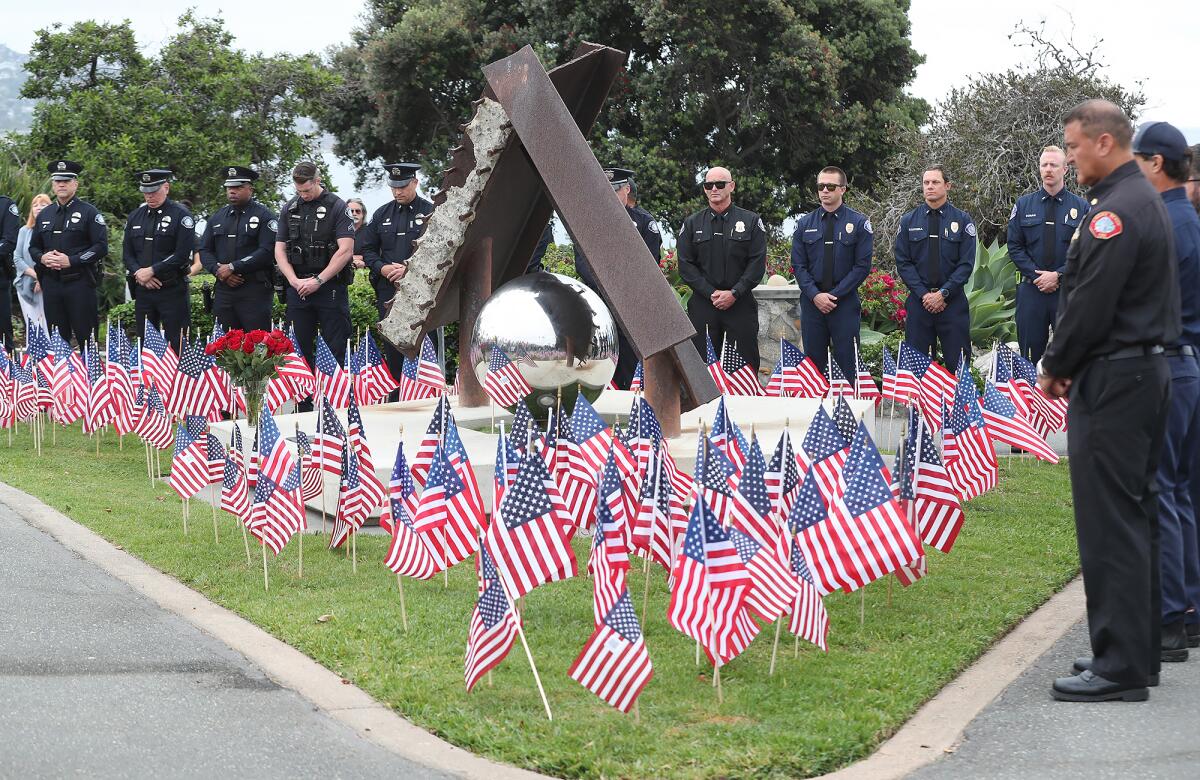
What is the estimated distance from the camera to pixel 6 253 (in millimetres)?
15055

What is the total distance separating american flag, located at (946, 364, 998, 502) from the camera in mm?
8133

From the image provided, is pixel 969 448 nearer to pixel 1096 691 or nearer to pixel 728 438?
pixel 728 438

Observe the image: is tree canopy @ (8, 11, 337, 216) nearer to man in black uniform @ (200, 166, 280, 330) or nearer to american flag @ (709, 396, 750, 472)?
man in black uniform @ (200, 166, 280, 330)

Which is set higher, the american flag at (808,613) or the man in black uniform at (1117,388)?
the man in black uniform at (1117,388)

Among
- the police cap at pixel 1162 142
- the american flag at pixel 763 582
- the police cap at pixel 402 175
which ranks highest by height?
the police cap at pixel 402 175

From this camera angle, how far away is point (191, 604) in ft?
23.0

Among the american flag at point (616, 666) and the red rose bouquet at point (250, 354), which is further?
the red rose bouquet at point (250, 354)

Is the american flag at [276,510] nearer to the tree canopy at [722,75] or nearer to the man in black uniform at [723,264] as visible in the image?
the man in black uniform at [723,264]

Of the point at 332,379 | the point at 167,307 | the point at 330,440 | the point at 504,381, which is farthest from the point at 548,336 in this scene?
the point at 167,307

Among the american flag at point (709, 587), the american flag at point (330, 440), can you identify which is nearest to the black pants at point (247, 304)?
the american flag at point (330, 440)

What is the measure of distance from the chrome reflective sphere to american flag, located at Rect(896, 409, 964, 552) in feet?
10.4

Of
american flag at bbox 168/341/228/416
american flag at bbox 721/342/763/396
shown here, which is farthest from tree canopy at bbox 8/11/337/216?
american flag at bbox 721/342/763/396

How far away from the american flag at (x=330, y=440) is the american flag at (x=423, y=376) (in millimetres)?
2837

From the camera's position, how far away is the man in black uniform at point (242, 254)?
13125mm
